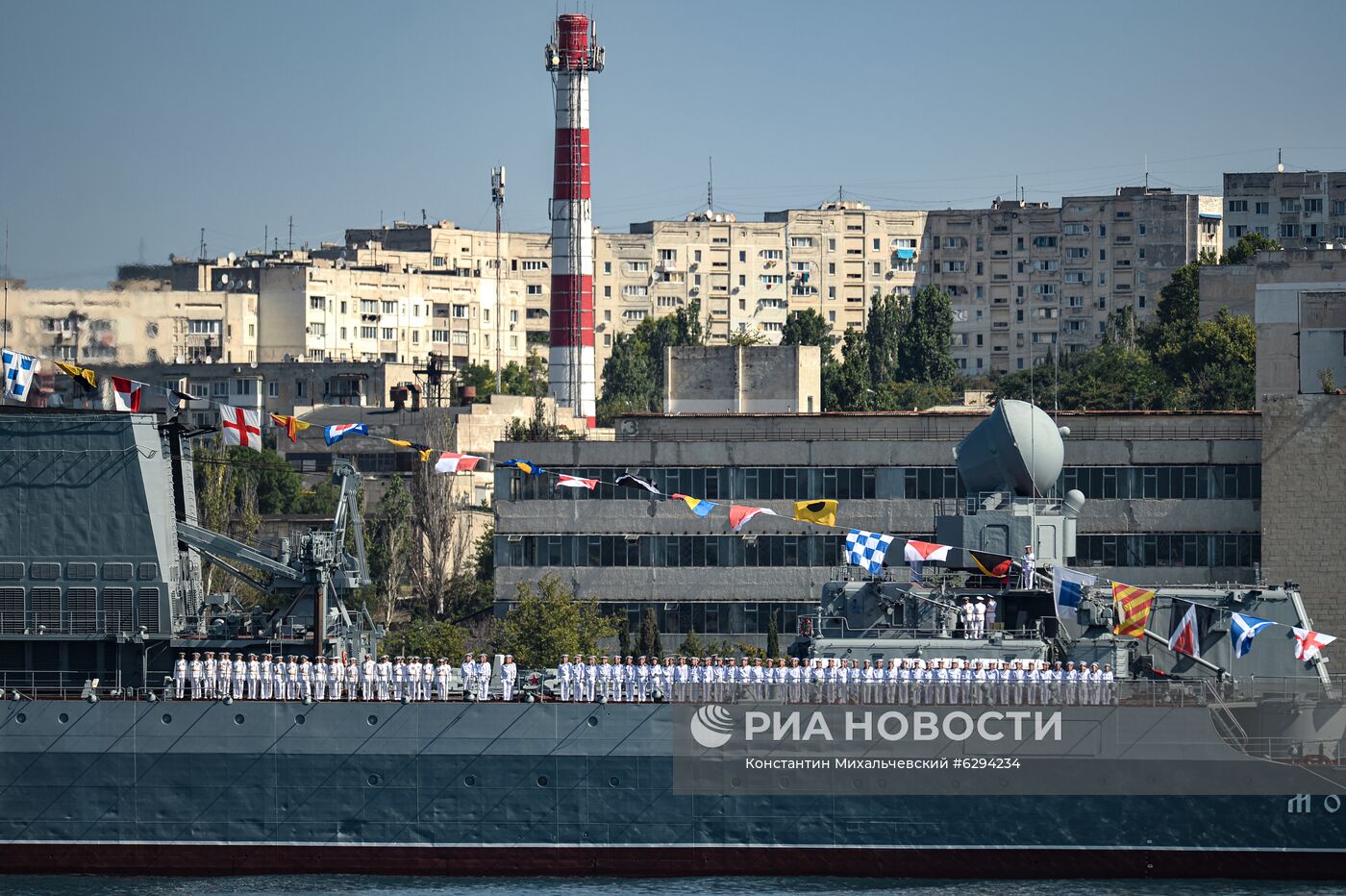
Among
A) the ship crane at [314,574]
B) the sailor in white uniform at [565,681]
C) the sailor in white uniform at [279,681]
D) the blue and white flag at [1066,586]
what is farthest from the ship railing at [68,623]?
the blue and white flag at [1066,586]

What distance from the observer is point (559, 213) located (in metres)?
93.6

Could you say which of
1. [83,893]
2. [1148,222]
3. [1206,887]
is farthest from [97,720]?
[1148,222]

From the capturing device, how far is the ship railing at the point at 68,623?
127ft

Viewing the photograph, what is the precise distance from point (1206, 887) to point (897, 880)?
5337 millimetres

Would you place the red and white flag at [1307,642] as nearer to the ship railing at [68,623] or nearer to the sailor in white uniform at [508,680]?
the sailor in white uniform at [508,680]

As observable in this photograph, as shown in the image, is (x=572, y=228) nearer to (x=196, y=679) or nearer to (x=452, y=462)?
(x=452, y=462)

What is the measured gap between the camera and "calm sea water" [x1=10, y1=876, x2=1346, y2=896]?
35188 millimetres

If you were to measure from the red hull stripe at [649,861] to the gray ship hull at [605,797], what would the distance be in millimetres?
35

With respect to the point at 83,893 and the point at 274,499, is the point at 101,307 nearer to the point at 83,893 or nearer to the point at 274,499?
the point at 274,499

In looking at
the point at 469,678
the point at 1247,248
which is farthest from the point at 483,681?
the point at 1247,248

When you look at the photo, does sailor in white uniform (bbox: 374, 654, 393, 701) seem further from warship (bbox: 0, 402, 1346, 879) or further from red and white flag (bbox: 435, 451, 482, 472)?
red and white flag (bbox: 435, 451, 482, 472)

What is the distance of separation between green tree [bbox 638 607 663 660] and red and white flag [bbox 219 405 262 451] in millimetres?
17727

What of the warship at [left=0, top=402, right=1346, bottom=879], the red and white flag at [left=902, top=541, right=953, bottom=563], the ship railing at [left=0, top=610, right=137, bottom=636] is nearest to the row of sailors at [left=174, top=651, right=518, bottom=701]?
the warship at [left=0, top=402, right=1346, bottom=879]

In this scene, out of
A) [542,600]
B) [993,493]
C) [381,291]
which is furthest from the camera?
[381,291]
